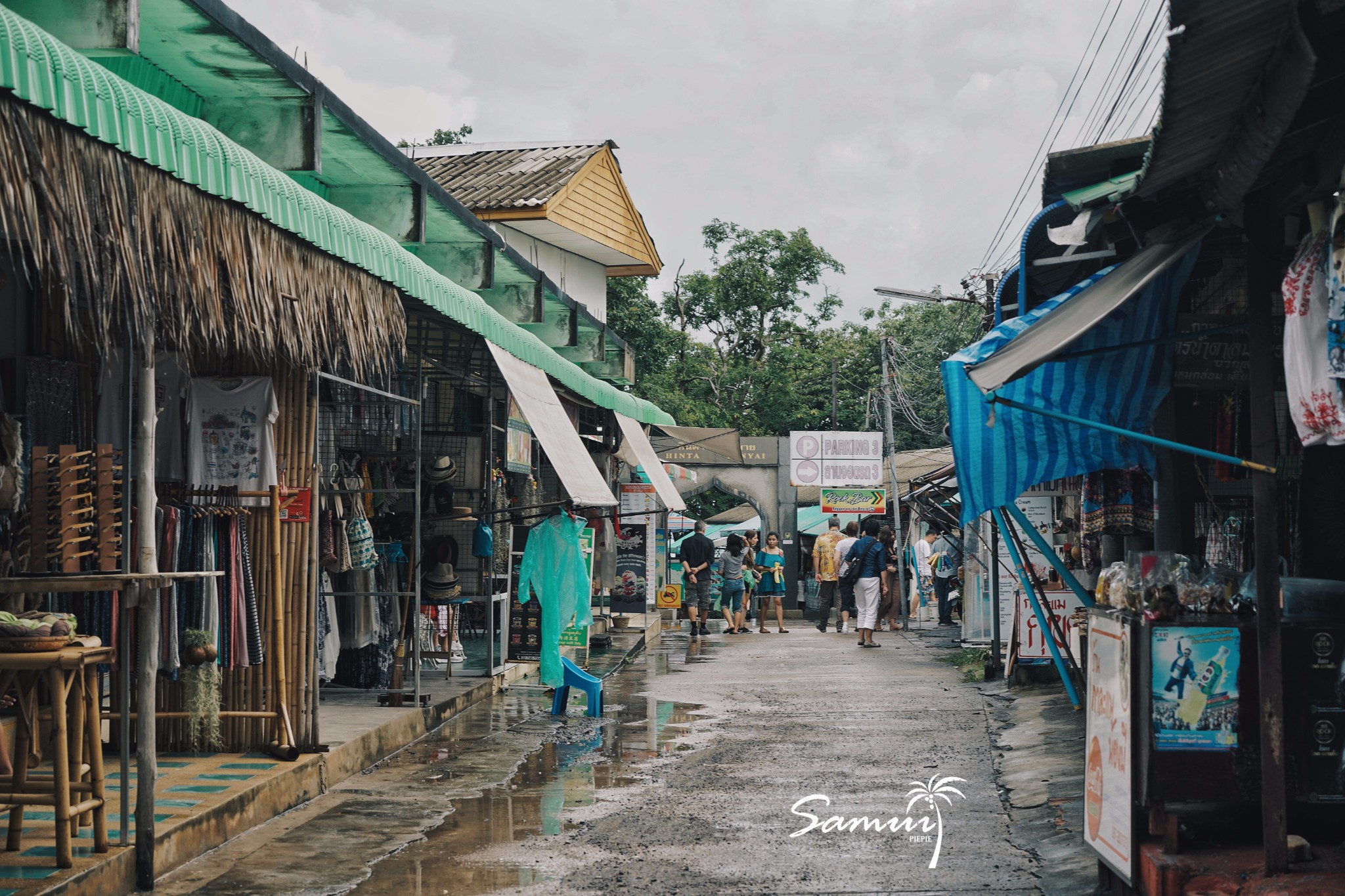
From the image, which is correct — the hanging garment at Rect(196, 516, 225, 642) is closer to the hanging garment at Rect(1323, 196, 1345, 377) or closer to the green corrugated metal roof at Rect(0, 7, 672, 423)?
the green corrugated metal roof at Rect(0, 7, 672, 423)

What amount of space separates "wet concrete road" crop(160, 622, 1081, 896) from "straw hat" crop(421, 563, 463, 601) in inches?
44.4

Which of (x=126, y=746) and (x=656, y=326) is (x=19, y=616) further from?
(x=656, y=326)

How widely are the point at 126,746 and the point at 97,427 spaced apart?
268 cm

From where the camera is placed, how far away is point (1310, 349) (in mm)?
4555

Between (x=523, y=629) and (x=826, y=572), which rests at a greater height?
(x=826, y=572)

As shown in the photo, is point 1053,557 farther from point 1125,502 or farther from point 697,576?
point 697,576

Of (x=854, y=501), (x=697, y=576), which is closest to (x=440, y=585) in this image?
(x=697, y=576)

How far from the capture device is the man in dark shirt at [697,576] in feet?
71.5

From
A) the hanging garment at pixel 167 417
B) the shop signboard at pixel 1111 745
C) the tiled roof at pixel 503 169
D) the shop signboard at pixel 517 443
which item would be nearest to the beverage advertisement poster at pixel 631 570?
the tiled roof at pixel 503 169

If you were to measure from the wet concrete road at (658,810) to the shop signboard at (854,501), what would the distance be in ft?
49.9

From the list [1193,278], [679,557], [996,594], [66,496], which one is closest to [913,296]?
[679,557]

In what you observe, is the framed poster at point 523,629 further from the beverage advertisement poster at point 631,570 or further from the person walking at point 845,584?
the person walking at point 845,584

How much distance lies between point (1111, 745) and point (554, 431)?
22.1 ft

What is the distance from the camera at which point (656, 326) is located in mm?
37969
